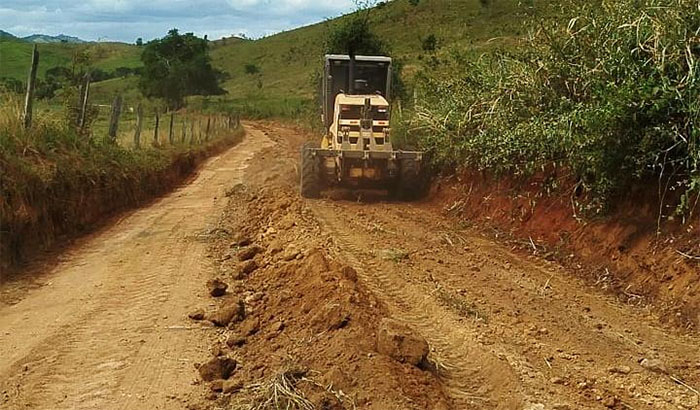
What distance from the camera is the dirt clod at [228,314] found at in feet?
23.5

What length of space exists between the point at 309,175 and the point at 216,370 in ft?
31.8

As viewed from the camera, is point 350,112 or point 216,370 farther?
point 350,112

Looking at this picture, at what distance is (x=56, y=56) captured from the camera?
44.7 m

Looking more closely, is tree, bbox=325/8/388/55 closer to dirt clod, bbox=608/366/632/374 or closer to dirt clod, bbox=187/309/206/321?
dirt clod, bbox=187/309/206/321

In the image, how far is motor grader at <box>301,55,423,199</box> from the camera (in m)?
14.9

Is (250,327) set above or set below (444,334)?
below

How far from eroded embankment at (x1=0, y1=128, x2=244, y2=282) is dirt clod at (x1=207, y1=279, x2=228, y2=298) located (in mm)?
2684

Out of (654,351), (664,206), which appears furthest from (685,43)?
(654,351)

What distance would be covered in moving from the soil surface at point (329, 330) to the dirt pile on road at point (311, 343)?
0.06ft

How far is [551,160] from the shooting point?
10.2 meters

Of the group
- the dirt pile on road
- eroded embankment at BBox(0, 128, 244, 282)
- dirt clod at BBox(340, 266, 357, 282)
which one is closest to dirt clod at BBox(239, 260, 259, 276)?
the dirt pile on road

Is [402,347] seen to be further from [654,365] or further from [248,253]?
[248,253]

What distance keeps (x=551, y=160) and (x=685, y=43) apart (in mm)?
2595

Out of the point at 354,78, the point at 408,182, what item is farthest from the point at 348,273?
the point at 354,78
